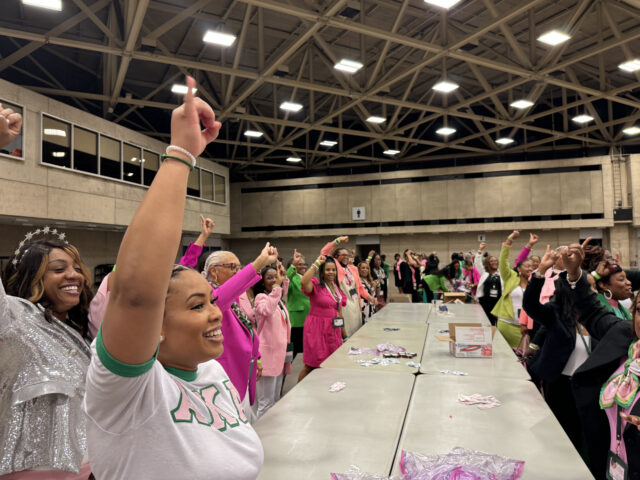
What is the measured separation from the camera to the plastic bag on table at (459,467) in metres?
1.49

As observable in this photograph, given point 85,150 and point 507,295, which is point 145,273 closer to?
point 507,295

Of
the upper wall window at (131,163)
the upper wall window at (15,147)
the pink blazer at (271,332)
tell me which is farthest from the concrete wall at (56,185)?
the pink blazer at (271,332)

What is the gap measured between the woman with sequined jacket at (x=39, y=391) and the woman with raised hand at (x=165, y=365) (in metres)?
0.65

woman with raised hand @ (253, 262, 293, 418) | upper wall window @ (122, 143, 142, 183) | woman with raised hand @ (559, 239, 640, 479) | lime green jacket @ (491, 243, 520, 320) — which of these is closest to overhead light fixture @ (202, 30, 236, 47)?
woman with raised hand @ (253, 262, 293, 418)

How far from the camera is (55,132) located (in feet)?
30.7

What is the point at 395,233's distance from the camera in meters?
18.7

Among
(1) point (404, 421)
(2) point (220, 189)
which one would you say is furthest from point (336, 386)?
(2) point (220, 189)

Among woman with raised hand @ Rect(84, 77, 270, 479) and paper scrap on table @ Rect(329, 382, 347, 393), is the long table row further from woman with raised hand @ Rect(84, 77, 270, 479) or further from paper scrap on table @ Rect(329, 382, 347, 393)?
woman with raised hand @ Rect(84, 77, 270, 479)

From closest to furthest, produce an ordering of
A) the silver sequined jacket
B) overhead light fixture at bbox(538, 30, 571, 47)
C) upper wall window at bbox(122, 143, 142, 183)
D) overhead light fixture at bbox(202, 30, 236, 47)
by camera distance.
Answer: the silver sequined jacket
overhead light fixture at bbox(202, 30, 236, 47)
overhead light fixture at bbox(538, 30, 571, 47)
upper wall window at bbox(122, 143, 142, 183)

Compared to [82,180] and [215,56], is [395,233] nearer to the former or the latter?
[215,56]

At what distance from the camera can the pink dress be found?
4.62 meters

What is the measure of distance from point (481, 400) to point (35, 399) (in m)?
2.26

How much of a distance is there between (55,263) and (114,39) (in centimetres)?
767

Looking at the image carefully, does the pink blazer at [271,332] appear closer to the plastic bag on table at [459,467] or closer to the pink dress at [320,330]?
the pink dress at [320,330]
